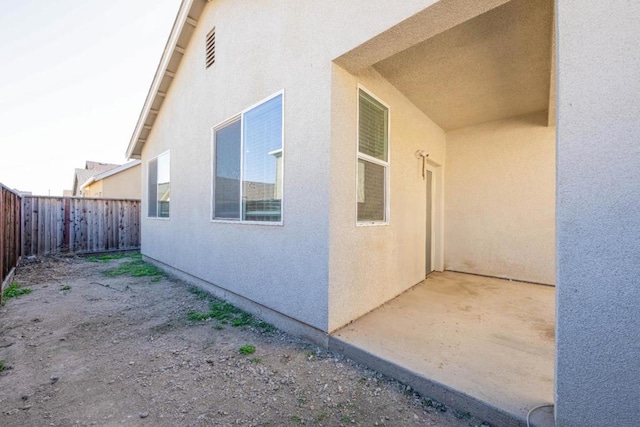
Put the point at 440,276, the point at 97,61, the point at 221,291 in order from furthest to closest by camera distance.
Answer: the point at 97,61 → the point at 440,276 → the point at 221,291

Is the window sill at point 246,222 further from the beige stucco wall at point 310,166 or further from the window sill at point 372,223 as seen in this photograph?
the window sill at point 372,223

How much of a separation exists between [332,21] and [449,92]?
244cm

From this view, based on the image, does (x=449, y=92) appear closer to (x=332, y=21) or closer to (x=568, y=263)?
(x=332, y=21)

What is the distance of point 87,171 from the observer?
65.1 feet

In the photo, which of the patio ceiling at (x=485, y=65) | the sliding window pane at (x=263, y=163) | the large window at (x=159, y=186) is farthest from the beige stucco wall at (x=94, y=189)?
the patio ceiling at (x=485, y=65)

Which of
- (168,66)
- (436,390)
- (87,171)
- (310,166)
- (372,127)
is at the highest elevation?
(168,66)

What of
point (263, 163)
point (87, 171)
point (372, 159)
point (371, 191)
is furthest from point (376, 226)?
point (87, 171)

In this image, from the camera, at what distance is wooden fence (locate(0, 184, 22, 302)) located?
5207 mm

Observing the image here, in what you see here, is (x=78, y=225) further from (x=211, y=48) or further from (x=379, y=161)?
(x=379, y=161)

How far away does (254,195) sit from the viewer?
4.00 meters

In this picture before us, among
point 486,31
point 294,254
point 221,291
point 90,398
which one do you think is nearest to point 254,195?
point 294,254

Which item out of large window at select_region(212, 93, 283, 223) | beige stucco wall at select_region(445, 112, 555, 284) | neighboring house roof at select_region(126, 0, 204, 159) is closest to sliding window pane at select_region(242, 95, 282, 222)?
large window at select_region(212, 93, 283, 223)

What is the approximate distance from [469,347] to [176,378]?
2.79m

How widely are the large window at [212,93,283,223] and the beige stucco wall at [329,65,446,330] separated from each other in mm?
911
